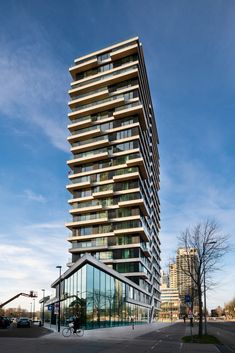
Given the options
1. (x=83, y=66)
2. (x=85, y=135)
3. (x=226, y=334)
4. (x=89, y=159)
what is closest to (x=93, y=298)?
(x=226, y=334)

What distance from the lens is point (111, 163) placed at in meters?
92.0

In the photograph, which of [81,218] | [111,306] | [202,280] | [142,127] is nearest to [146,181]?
[142,127]

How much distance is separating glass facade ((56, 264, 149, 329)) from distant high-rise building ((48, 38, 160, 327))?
797 inches

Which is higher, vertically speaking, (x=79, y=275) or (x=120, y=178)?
(x=120, y=178)

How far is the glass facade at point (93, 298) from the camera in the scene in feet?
155

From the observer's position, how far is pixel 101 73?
322ft

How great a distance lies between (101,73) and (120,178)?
89.5 feet

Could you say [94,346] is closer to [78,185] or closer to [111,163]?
[111,163]

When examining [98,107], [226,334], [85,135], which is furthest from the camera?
[98,107]

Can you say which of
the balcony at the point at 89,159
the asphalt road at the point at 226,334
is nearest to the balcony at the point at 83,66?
the balcony at the point at 89,159

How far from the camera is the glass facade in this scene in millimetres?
47153

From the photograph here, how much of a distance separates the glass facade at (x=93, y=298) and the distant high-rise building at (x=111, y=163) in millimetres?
20234

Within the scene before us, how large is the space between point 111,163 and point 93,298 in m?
47.4

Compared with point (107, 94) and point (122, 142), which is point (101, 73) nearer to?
point (107, 94)
